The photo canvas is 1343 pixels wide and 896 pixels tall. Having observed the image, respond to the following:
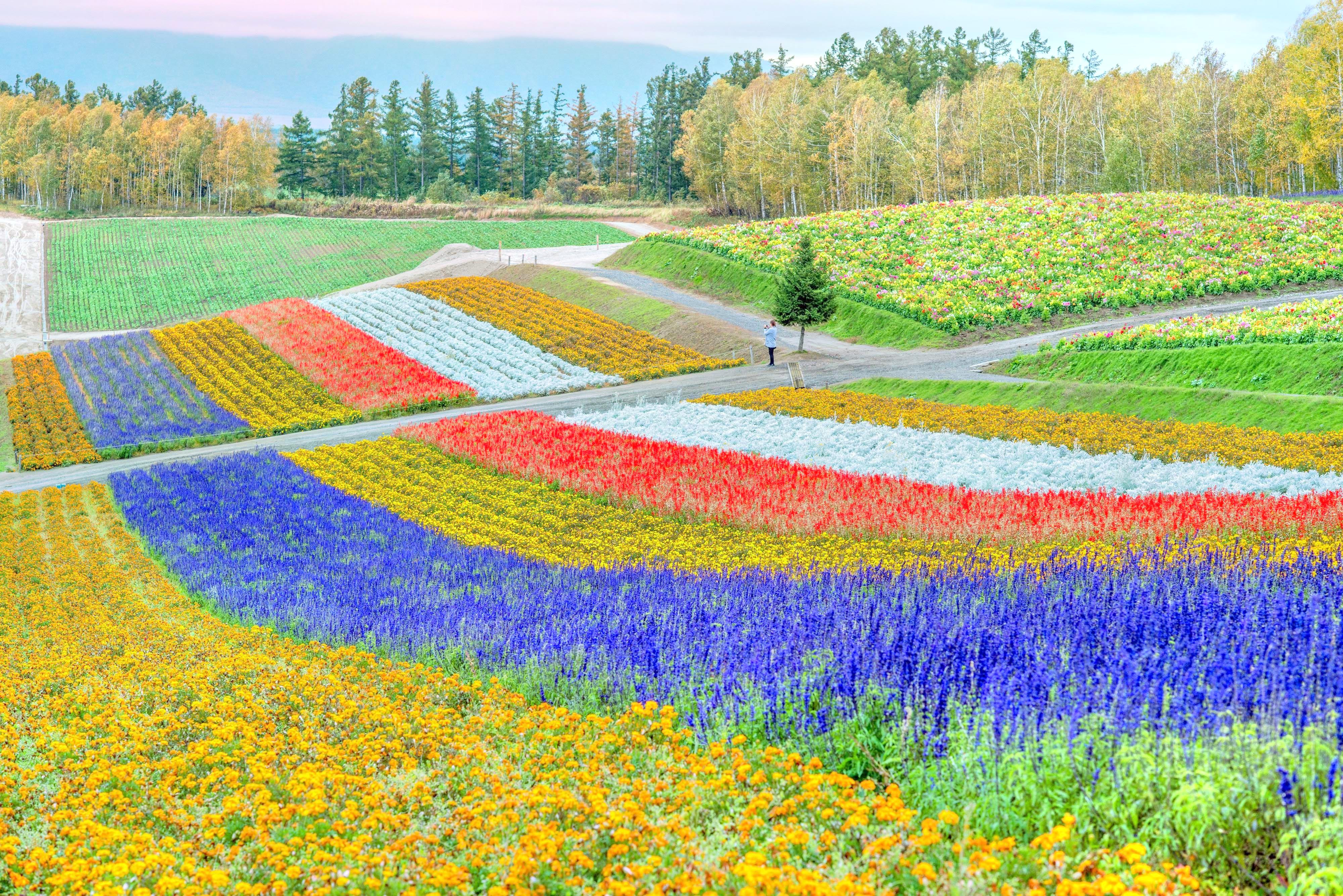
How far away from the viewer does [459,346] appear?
137 feet

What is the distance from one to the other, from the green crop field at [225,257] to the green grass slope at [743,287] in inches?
1022

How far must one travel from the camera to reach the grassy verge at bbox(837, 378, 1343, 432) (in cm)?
2144

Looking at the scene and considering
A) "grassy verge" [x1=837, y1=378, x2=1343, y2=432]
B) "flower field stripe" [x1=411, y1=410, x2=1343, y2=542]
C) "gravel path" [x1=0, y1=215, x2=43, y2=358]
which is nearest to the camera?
"flower field stripe" [x1=411, y1=410, x2=1343, y2=542]

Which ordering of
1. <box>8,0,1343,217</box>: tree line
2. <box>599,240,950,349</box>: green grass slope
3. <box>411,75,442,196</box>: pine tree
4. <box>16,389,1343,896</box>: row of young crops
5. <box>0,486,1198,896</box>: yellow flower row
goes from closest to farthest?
<box>0,486,1198,896</box>: yellow flower row → <box>16,389,1343,896</box>: row of young crops → <box>599,240,950,349</box>: green grass slope → <box>8,0,1343,217</box>: tree line → <box>411,75,442,196</box>: pine tree

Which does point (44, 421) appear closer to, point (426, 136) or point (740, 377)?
point (740, 377)

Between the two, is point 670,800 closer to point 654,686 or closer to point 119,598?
point 654,686

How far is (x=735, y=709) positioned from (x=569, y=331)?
36986mm

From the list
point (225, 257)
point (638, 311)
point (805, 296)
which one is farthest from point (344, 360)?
point (225, 257)

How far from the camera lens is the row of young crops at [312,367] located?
33.4 meters

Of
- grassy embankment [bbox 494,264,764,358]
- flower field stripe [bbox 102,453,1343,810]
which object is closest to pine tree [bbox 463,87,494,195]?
grassy embankment [bbox 494,264,764,358]

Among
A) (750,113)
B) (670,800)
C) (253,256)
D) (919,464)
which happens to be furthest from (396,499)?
(750,113)

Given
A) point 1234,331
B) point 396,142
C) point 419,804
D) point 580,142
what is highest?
point 580,142

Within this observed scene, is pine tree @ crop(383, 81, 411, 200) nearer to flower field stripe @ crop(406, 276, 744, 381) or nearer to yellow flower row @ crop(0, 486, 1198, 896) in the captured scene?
flower field stripe @ crop(406, 276, 744, 381)

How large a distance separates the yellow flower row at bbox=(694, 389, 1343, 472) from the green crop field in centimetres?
5079
